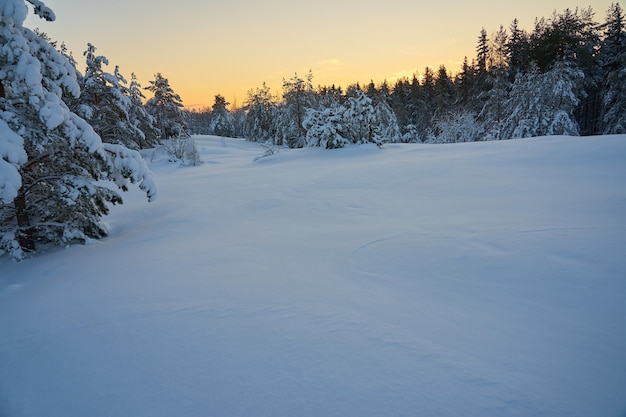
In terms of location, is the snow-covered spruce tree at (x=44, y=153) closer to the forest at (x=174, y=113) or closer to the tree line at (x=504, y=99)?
the forest at (x=174, y=113)

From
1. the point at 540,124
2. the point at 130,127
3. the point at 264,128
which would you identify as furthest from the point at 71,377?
the point at 264,128

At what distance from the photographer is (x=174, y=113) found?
3191cm

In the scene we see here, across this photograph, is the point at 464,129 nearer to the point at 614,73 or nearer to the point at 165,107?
the point at 614,73

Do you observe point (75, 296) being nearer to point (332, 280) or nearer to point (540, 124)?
point (332, 280)

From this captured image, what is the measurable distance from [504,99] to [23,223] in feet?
111

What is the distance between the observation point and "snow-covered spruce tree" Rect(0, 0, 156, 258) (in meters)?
4.02

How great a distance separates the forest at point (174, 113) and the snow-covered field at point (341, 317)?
895mm

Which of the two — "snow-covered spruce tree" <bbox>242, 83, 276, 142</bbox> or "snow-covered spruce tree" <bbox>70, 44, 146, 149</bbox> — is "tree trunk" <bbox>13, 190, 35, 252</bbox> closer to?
"snow-covered spruce tree" <bbox>70, 44, 146, 149</bbox>

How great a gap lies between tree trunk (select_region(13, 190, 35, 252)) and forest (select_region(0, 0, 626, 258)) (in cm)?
2

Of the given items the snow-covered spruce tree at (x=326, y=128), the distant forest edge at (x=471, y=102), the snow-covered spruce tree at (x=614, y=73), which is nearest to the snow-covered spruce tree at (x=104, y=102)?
the distant forest edge at (x=471, y=102)

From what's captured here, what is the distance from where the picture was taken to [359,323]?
2244 mm

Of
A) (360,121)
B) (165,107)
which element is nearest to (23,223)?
(360,121)

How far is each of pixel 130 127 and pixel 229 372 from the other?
71.2 feet

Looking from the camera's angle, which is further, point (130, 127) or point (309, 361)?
point (130, 127)
